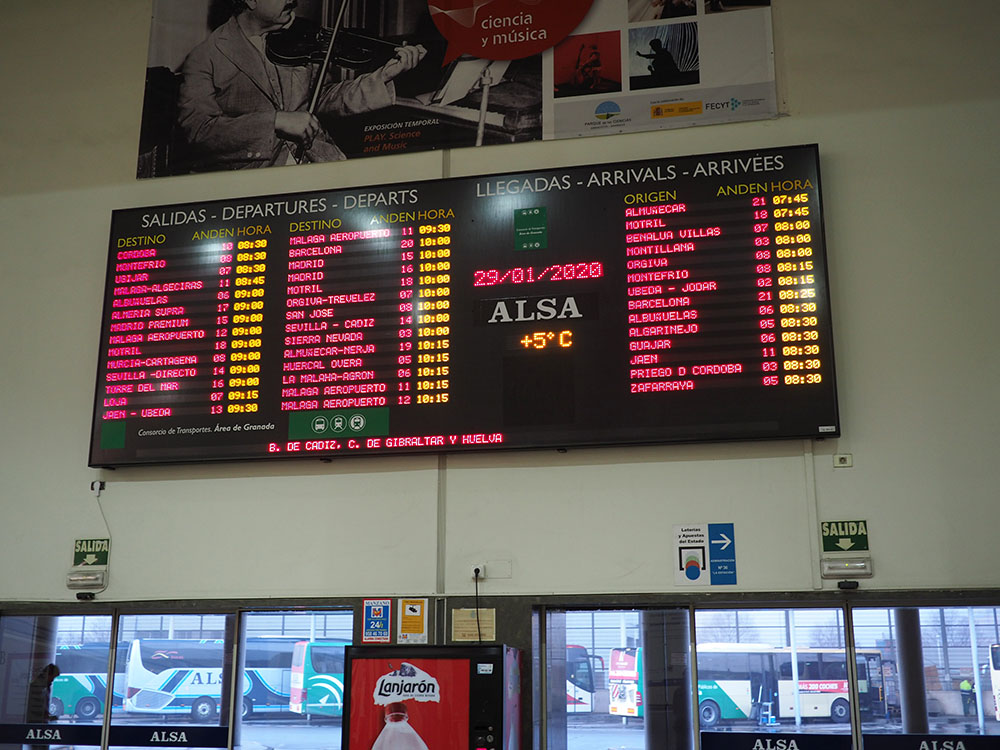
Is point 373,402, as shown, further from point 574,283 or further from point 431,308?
point 574,283

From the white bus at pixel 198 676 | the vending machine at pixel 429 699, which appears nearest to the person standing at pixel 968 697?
the vending machine at pixel 429 699

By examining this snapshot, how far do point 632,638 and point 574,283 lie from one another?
1.91 meters

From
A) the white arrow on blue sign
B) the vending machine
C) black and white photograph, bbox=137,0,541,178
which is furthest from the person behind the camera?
black and white photograph, bbox=137,0,541,178

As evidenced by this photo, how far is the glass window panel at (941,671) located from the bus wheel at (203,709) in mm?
3451

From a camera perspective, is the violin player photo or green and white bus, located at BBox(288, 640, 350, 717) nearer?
green and white bus, located at BBox(288, 640, 350, 717)

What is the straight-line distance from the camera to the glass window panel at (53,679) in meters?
5.62

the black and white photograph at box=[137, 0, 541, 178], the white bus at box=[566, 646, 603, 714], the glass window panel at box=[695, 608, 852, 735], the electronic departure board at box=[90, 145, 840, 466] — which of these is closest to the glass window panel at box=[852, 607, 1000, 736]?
the glass window panel at box=[695, 608, 852, 735]

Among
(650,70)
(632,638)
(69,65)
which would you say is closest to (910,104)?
(650,70)

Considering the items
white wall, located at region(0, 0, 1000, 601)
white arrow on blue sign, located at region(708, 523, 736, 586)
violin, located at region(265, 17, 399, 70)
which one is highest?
violin, located at region(265, 17, 399, 70)

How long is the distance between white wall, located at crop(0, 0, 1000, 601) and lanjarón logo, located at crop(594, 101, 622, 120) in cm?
15

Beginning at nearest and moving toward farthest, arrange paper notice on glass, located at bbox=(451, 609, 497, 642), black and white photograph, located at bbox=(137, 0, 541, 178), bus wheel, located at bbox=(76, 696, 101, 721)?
paper notice on glass, located at bbox=(451, 609, 497, 642), bus wheel, located at bbox=(76, 696, 101, 721), black and white photograph, located at bbox=(137, 0, 541, 178)

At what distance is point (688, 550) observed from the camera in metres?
5.14

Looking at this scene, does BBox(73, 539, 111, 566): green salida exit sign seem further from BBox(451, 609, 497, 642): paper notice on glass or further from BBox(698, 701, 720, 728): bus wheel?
BBox(698, 701, 720, 728): bus wheel

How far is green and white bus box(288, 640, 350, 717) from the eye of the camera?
542cm
